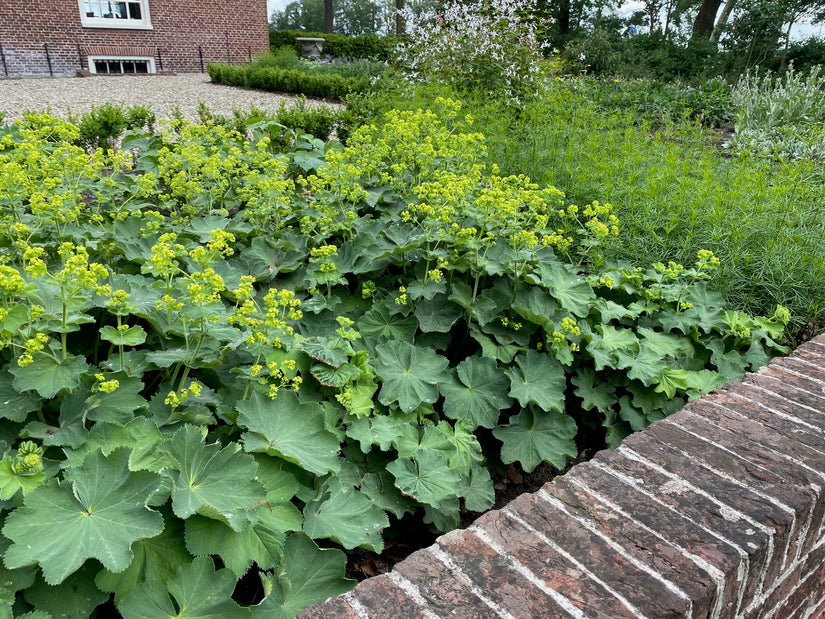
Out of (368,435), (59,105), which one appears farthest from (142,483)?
(59,105)

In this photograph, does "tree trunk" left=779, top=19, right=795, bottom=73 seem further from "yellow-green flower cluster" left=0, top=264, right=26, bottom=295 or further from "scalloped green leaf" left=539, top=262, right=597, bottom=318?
"yellow-green flower cluster" left=0, top=264, right=26, bottom=295

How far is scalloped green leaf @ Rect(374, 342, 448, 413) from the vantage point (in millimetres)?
2293

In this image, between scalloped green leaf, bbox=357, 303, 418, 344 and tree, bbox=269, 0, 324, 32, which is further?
tree, bbox=269, 0, 324, 32

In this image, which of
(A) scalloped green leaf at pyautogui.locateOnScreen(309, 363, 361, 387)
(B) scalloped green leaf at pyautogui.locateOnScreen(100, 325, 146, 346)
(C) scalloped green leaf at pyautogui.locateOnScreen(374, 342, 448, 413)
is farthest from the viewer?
(C) scalloped green leaf at pyautogui.locateOnScreen(374, 342, 448, 413)

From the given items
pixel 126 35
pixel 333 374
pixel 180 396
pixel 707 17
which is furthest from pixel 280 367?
pixel 707 17

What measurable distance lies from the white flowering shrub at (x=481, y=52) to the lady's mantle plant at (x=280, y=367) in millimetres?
4680

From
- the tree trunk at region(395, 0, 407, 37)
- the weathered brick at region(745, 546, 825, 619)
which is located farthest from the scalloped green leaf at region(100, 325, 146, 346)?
the tree trunk at region(395, 0, 407, 37)

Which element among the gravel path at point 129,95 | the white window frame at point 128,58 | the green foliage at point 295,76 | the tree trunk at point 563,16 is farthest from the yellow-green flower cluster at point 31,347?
the tree trunk at point 563,16

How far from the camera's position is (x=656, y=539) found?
144cm

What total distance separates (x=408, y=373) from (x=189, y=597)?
119 centimetres

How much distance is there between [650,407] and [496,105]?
509 cm

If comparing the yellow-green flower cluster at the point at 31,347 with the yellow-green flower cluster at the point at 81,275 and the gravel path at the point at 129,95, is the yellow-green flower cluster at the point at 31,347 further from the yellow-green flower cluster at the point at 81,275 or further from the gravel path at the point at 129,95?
the gravel path at the point at 129,95

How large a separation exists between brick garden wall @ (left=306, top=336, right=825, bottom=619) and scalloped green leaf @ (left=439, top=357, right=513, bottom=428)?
26.0 inches

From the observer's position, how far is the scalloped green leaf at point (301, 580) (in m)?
Answer: 1.48
